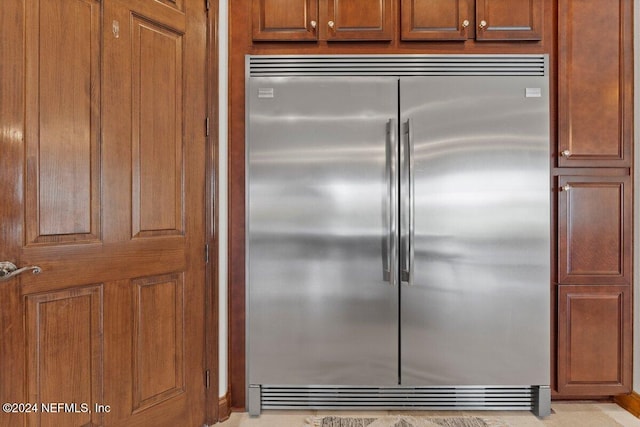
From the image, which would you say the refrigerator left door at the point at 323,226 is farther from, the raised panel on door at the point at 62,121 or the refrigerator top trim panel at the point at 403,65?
the raised panel on door at the point at 62,121

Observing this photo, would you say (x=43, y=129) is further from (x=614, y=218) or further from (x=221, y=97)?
(x=614, y=218)

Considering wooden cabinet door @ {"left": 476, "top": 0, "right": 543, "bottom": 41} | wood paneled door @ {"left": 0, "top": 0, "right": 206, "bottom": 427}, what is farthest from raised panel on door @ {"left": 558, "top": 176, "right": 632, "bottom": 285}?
wood paneled door @ {"left": 0, "top": 0, "right": 206, "bottom": 427}

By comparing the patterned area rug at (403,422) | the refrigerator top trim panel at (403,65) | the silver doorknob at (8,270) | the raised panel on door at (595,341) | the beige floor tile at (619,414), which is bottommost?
the beige floor tile at (619,414)

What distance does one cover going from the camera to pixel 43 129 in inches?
53.9

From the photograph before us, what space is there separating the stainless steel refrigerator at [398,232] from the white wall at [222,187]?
0.51 feet

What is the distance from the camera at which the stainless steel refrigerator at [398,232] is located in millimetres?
2084

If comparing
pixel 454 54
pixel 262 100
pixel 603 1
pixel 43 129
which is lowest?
pixel 43 129

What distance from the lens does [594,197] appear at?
2219mm

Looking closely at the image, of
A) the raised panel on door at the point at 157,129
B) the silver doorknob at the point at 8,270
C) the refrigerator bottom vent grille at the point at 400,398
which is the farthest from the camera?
the refrigerator bottom vent grille at the point at 400,398

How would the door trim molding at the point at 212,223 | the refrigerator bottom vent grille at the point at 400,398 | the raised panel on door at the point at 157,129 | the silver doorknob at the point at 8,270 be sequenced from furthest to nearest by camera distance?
the refrigerator bottom vent grille at the point at 400,398 < the door trim molding at the point at 212,223 < the raised panel on door at the point at 157,129 < the silver doorknob at the point at 8,270

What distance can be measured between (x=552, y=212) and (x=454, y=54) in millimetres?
1041

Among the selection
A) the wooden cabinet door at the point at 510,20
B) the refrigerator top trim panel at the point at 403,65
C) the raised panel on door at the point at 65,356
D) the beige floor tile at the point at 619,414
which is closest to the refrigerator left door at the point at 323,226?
the refrigerator top trim panel at the point at 403,65

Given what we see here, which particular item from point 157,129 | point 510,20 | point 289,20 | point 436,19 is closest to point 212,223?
point 157,129

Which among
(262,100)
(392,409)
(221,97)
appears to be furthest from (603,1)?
(392,409)
